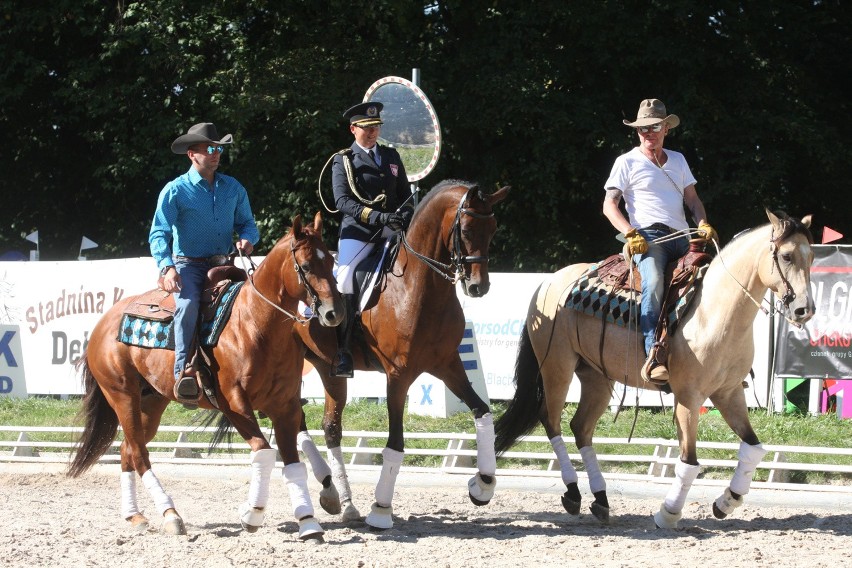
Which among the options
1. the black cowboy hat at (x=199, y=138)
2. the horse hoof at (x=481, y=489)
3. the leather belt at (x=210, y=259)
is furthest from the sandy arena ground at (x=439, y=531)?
the black cowboy hat at (x=199, y=138)

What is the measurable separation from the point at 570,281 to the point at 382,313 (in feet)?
5.86

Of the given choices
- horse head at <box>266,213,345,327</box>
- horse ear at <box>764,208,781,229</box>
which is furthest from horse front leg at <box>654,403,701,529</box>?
horse head at <box>266,213,345,327</box>

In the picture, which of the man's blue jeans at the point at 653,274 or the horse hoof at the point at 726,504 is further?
the man's blue jeans at the point at 653,274

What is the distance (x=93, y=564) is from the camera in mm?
6781

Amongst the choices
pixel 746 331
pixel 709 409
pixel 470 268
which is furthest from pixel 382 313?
pixel 709 409

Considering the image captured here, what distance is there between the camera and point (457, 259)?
7.63 meters

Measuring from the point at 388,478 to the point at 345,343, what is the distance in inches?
42.3

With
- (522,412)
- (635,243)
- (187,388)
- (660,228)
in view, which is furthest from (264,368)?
(660,228)

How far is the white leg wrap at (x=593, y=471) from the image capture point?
27.6 ft

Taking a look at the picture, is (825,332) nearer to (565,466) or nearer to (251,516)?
(565,466)

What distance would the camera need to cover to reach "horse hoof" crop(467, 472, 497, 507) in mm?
8211

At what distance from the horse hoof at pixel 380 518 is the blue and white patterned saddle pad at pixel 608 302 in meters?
2.27

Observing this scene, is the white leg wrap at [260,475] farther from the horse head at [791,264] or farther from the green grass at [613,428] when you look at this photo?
the horse head at [791,264]

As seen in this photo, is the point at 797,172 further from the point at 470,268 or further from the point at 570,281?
the point at 470,268
